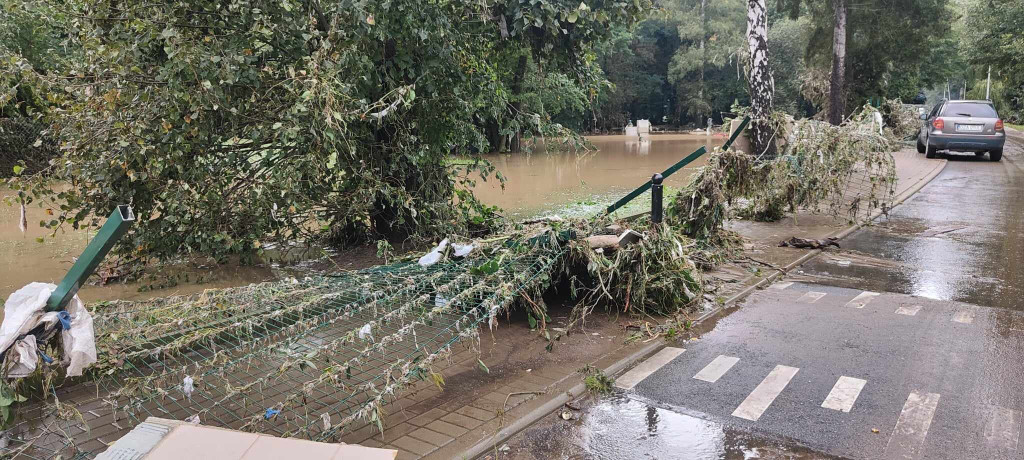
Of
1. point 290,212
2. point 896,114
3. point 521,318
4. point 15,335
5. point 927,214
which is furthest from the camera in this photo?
point 896,114

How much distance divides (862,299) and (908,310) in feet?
1.67

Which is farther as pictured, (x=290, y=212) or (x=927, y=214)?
(x=927, y=214)

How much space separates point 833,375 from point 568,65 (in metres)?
5.40

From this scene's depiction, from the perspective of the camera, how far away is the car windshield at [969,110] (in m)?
19.1

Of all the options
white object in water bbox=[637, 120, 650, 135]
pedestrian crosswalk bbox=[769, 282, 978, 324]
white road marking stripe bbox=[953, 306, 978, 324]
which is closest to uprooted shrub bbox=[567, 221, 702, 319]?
pedestrian crosswalk bbox=[769, 282, 978, 324]

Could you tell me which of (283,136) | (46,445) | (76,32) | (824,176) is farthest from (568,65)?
(46,445)

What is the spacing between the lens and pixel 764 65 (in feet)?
44.7

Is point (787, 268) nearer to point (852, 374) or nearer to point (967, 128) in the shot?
point (852, 374)

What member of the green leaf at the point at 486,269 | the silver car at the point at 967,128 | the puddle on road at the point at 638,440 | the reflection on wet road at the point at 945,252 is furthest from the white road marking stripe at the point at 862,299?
the silver car at the point at 967,128

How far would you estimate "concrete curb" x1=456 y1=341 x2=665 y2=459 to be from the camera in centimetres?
405

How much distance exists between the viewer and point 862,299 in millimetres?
7145

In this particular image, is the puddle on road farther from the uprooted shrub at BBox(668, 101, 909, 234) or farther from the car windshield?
the car windshield

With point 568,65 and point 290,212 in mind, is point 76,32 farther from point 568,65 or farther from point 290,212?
point 568,65

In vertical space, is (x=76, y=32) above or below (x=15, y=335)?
above
